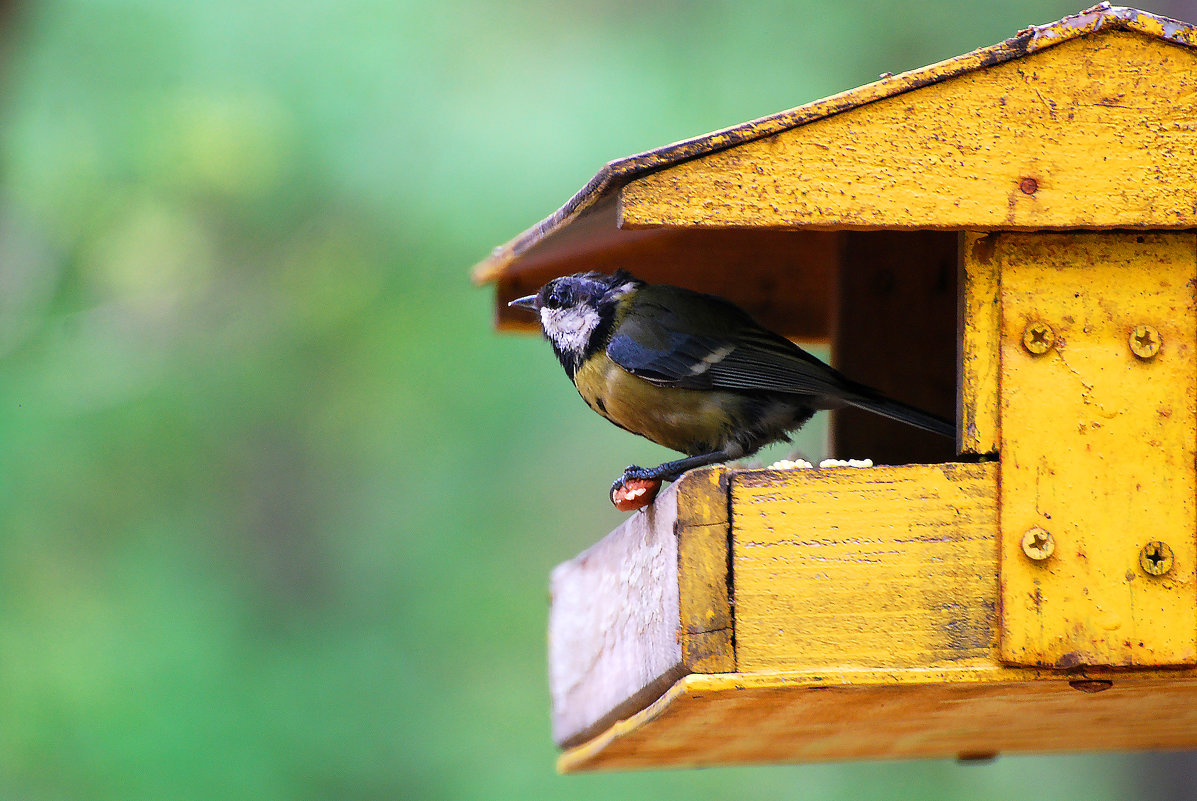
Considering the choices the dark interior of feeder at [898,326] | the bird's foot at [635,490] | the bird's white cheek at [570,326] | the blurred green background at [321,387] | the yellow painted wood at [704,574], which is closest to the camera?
the yellow painted wood at [704,574]

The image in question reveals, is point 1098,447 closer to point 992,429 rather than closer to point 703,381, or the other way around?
point 992,429

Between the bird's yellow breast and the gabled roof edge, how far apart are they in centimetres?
72

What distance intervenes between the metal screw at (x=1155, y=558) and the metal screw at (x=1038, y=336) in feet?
1.07

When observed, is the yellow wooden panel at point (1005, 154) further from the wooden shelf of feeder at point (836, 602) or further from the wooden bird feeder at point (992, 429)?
the wooden shelf of feeder at point (836, 602)

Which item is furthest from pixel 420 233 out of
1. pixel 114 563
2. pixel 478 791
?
pixel 478 791

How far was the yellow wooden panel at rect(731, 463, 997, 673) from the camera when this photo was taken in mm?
1935

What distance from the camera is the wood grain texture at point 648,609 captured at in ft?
6.30

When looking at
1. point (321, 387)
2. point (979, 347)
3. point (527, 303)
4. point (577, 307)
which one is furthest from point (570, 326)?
point (321, 387)

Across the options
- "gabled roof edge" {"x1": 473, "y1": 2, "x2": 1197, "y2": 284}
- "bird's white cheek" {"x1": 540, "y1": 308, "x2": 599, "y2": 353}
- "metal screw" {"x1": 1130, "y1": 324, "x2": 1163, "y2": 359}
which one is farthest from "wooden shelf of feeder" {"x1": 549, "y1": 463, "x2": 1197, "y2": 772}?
"bird's white cheek" {"x1": 540, "y1": 308, "x2": 599, "y2": 353}

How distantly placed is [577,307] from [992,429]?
116 centimetres

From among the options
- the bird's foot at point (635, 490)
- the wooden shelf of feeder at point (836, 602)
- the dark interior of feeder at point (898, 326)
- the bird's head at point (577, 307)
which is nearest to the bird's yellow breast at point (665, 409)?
the bird's head at point (577, 307)

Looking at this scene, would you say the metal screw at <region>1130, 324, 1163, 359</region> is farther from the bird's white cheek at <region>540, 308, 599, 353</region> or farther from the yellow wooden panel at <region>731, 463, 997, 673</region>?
the bird's white cheek at <region>540, 308, 599, 353</region>

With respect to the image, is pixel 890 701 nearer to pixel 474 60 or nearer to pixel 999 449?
pixel 999 449

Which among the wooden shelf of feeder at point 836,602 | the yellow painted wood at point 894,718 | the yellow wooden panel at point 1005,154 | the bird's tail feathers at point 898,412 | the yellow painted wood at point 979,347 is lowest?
the yellow painted wood at point 894,718
